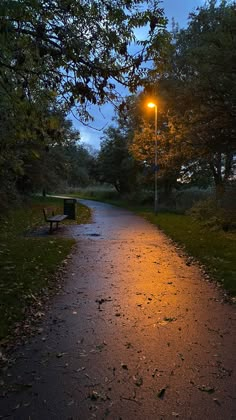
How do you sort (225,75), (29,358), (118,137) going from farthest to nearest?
(118,137) → (225,75) → (29,358)

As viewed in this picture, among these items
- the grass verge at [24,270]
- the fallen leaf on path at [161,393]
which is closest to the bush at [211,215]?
the grass verge at [24,270]

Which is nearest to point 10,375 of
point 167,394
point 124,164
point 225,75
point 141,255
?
point 167,394

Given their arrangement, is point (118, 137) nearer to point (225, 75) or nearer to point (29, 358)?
point (225, 75)

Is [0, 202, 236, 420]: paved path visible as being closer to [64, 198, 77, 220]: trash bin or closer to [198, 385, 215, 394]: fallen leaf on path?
[198, 385, 215, 394]: fallen leaf on path

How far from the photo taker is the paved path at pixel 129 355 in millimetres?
3486

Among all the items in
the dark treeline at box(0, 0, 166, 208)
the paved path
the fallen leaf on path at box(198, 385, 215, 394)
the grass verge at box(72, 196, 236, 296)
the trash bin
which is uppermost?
the dark treeline at box(0, 0, 166, 208)

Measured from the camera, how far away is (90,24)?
17.7 feet

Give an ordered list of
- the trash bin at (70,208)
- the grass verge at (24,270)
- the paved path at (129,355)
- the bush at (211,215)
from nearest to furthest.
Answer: the paved path at (129,355)
the grass verge at (24,270)
the bush at (211,215)
the trash bin at (70,208)

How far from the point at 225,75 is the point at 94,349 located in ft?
39.4

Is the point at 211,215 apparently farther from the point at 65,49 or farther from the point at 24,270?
the point at 65,49

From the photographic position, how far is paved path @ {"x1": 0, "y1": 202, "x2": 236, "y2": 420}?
137 inches

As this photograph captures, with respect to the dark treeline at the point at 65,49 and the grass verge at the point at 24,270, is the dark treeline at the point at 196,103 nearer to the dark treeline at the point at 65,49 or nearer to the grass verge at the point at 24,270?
the dark treeline at the point at 65,49

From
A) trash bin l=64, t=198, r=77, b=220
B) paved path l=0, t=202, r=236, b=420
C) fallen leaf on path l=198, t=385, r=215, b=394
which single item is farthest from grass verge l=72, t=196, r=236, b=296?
trash bin l=64, t=198, r=77, b=220

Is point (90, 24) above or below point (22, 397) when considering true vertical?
above
